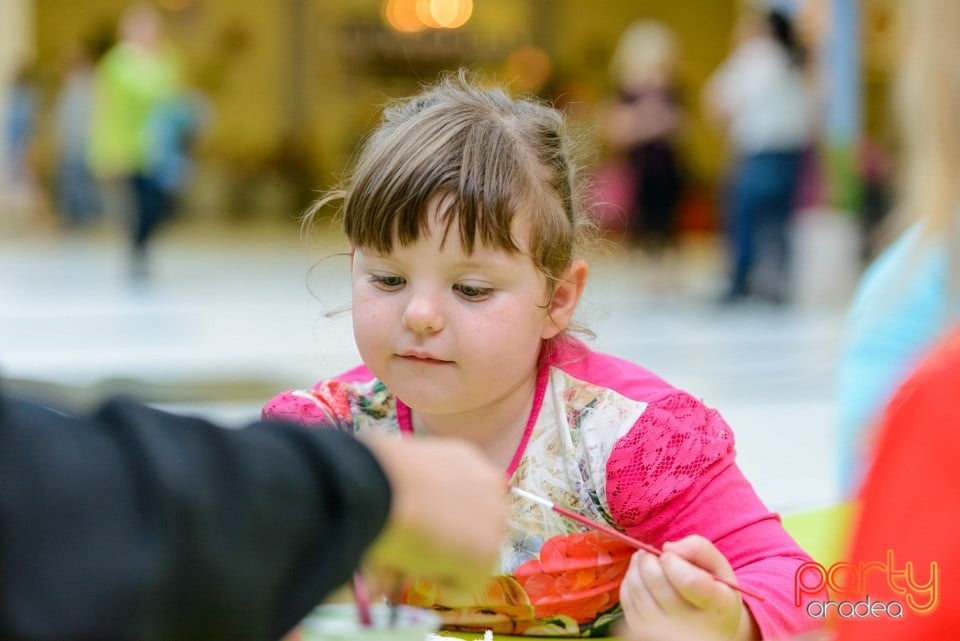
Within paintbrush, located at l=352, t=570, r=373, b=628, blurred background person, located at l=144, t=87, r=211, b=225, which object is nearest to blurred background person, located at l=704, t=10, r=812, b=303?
blurred background person, located at l=144, t=87, r=211, b=225

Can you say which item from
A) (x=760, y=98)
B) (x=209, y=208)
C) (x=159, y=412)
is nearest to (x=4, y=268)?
(x=760, y=98)

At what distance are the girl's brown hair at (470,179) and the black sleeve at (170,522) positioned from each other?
2.54 ft

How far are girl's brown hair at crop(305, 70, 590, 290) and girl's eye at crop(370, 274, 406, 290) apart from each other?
4 cm

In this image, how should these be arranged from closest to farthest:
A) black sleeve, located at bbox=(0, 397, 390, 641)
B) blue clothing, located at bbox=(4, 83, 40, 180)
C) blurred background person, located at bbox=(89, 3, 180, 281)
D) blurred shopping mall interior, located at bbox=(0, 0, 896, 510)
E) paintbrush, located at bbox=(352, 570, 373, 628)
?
black sleeve, located at bbox=(0, 397, 390, 641)
paintbrush, located at bbox=(352, 570, 373, 628)
blurred shopping mall interior, located at bbox=(0, 0, 896, 510)
blurred background person, located at bbox=(89, 3, 180, 281)
blue clothing, located at bbox=(4, 83, 40, 180)

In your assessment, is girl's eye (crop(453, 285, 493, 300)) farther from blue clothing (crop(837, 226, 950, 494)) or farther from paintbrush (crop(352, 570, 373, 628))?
blue clothing (crop(837, 226, 950, 494))

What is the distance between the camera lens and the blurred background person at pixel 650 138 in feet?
26.1

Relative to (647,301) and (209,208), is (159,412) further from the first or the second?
(209,208)

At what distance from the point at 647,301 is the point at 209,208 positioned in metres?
11.0

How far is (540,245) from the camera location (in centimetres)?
158

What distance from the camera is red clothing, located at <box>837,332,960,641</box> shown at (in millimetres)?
679

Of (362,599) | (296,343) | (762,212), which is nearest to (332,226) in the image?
(362,599)

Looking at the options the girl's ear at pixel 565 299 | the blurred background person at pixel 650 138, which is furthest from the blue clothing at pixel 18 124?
the girl's ear at pixel 565 299

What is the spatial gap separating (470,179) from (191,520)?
891mm

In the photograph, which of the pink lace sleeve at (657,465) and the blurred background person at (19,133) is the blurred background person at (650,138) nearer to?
the pink lace sleeve at (657,465)
